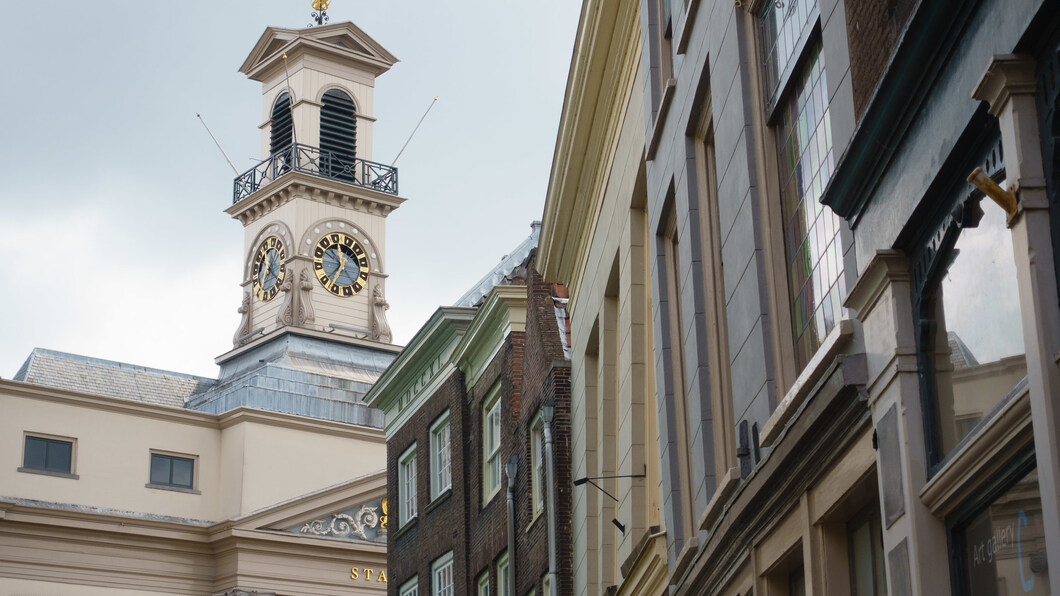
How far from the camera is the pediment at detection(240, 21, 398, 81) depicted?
7812 centimetres

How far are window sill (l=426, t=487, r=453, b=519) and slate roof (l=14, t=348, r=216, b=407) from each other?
2664cm

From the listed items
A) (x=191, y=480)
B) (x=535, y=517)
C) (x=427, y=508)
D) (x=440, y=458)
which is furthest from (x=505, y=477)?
(x=191, y=480)

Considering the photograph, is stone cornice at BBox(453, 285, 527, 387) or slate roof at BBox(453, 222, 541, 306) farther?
slate roof at BBox(453, 222, 541, 306)

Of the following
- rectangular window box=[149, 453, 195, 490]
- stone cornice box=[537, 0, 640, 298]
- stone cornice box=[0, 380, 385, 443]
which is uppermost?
stone cornice box=[0, 380, 385, 443]

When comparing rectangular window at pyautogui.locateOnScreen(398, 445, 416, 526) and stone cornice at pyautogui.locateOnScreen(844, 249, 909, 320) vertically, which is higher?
rectangular window at pyautogui.locateOnScreen(398, 445, 416, 526)

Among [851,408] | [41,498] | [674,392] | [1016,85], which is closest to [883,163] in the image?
[851,408]

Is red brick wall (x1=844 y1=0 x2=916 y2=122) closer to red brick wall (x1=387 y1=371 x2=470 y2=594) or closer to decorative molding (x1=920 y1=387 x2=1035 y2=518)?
decorative molding (x1=920 y1=387 x2=1035 y2=518)

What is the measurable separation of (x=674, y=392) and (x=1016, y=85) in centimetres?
998

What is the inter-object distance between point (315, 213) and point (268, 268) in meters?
3.58

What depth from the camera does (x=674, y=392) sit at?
1648cm

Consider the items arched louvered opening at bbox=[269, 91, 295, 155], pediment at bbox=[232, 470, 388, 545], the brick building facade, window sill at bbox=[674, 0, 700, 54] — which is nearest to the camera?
window sill at bbox=[674, 0, 700, 54]

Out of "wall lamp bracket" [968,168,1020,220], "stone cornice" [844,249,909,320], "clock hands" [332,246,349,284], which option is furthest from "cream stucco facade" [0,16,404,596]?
"wall lamp bracket" [968,168,1020,220]

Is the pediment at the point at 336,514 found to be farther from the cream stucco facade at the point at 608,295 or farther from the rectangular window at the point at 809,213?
the rectangular window at the point at 809,213

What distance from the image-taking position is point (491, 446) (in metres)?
31.8
